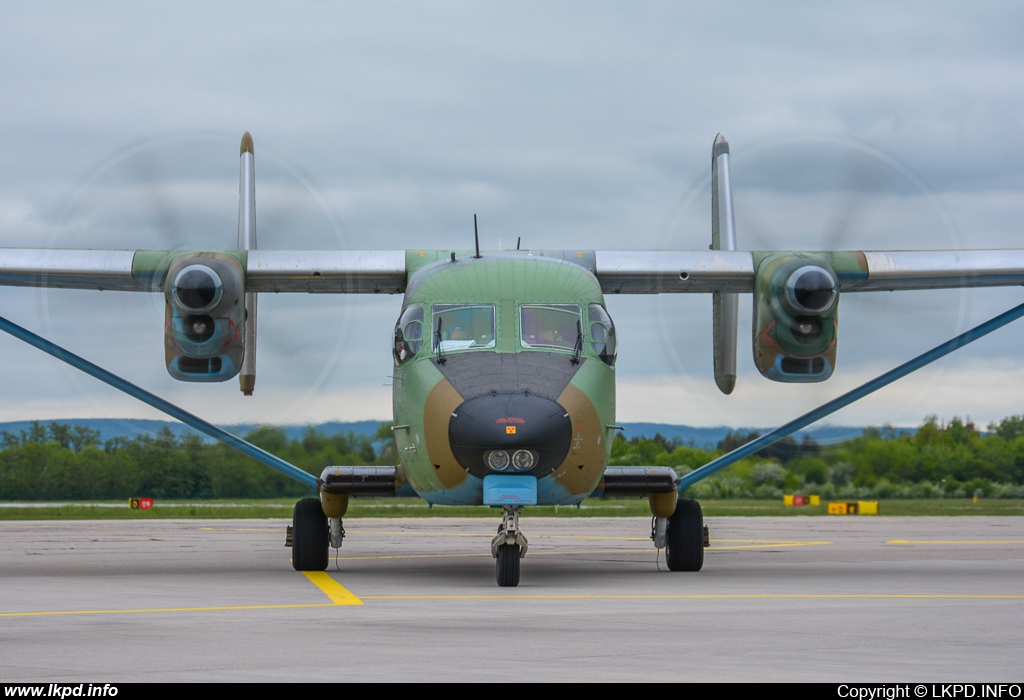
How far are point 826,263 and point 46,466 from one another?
38.6 meters

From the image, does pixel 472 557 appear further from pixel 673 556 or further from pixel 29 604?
pixel 29 604

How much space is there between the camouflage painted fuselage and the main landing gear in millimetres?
2841

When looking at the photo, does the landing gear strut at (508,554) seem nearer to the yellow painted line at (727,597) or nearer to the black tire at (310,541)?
the yellow painted line at (727,597)

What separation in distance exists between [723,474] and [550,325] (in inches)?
1632

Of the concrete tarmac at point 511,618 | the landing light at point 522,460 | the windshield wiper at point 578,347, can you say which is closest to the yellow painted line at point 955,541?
the concrete tarmac at point 511,618

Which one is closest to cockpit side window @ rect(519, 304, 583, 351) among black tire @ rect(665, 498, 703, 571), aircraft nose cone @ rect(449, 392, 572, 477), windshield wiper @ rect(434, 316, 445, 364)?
windshield wiper @ rect(434, 316, 445, 364)

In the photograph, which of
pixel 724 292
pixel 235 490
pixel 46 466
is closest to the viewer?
pixel 724 292

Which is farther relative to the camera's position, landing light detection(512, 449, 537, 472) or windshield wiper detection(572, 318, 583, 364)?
windshield wiper detection(572, 318, 583, 364)

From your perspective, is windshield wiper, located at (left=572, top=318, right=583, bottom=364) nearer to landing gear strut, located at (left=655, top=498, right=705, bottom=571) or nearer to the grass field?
landing gear strut, located at (left=655, top=498, right=705, bottom=571)

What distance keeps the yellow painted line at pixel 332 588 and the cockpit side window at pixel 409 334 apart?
2.51 m

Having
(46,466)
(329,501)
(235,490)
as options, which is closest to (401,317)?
(329,501)

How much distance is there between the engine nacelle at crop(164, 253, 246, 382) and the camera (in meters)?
15.2

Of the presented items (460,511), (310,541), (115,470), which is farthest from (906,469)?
(310,541)

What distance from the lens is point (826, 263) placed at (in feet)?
53.2
